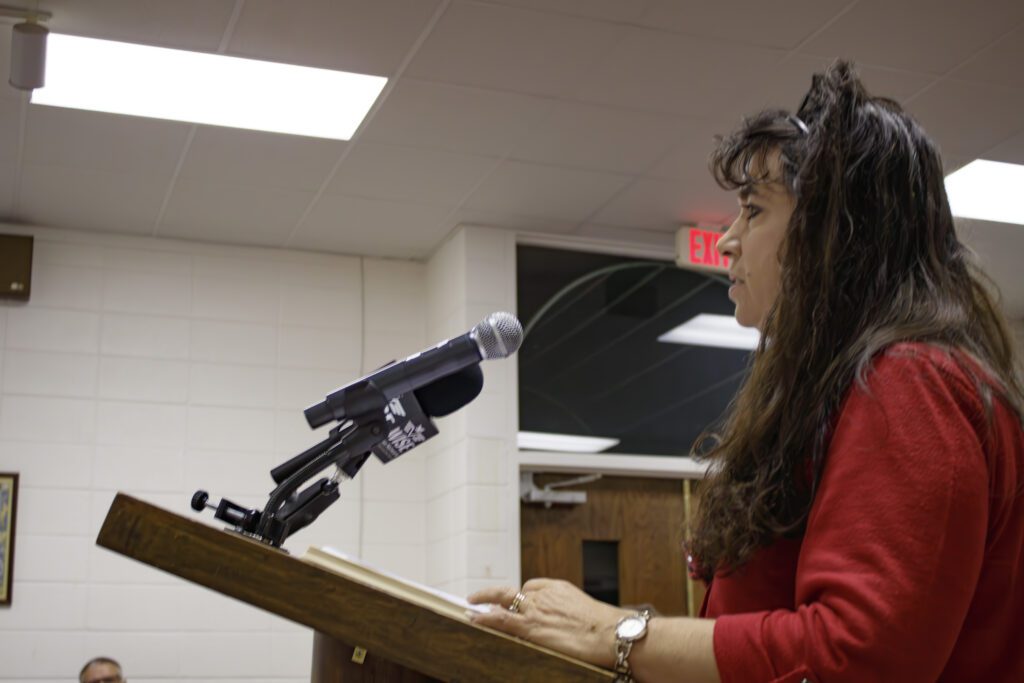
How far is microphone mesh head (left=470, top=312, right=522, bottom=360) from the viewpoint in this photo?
120 centimetres

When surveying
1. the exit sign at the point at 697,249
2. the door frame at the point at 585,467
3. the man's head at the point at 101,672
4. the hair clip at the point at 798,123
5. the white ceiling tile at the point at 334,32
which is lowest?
the man's head at the point at 101,672

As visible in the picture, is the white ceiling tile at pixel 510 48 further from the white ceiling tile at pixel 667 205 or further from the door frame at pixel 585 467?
the door frame at pixel 585 467

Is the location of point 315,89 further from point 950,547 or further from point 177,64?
point 950,547

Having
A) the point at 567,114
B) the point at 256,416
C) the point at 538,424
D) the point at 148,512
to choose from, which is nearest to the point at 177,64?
the point at 567,114

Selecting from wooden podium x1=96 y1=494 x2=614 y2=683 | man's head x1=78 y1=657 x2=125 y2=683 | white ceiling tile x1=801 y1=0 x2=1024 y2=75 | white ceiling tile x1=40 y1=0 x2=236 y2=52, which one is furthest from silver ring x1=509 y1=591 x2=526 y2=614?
man's head x1=78 y1=657 x2=125 y2=683

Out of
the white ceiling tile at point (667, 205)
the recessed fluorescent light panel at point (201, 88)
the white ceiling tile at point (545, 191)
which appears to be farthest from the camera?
the white ceiling tile at point (667, 205)

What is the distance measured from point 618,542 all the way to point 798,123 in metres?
4.88

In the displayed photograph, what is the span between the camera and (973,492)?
0.89 metres

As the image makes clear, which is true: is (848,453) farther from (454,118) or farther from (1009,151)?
(1009,151)

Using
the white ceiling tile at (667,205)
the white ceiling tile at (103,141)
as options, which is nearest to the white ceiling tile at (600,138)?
the white ceiling tile at (667,205)

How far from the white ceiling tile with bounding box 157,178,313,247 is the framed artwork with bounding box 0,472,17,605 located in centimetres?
132

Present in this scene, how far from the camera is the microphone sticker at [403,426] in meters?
1.14

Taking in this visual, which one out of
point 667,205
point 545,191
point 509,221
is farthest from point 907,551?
point 509,221

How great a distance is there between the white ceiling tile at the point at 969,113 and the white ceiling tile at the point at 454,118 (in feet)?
4.83
